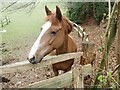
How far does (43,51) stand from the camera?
2508mm

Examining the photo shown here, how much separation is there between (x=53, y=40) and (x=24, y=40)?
3968 millimetres

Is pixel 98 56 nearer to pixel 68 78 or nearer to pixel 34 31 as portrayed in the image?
pixel 34 31

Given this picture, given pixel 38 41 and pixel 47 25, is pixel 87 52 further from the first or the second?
pixel 38 41

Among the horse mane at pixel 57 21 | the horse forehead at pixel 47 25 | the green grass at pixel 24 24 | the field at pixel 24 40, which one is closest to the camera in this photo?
the horse forehead at pixel 47 25

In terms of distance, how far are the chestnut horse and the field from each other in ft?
3.26

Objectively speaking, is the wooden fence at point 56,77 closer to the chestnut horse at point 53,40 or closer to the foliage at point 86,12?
the chestnut horse at point 53,40

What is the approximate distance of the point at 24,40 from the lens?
21.7 feet

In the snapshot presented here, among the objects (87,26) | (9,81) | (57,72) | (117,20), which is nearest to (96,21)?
(87,26)

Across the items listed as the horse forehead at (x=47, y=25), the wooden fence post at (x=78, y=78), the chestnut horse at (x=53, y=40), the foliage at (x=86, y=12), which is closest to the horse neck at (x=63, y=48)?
the chestnut horse at (x=53, y=40)

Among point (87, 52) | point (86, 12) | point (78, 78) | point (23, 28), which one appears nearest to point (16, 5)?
point (23, 28)

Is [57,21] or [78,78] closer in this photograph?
[78,78]

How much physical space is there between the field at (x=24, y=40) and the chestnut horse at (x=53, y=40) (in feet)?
3.26

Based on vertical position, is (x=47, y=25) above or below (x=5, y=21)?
above

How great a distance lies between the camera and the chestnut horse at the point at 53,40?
7.85ft
